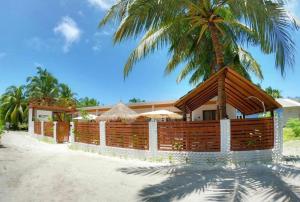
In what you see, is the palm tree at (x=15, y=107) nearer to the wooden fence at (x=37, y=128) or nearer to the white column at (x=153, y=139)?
the wooden fence at (x=37, y=128)

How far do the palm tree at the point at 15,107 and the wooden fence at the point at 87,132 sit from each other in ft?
116

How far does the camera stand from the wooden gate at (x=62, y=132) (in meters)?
25.2

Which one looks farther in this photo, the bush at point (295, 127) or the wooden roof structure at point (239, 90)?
the bush at point (295, 127)

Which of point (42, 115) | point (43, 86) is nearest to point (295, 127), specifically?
point (42, 115)

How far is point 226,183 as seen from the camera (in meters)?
8.62

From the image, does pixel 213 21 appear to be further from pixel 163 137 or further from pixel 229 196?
pixel 229 196

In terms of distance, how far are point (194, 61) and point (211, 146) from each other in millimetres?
8206

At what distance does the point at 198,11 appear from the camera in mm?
12422

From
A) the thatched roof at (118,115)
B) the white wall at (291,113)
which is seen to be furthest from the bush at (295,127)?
the thatched roof at (118,115)

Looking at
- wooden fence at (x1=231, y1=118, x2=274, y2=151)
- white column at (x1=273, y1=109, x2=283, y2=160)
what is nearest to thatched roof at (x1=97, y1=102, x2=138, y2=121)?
wooden fence at (x1=231, y1=118, x2=274, y2=151)

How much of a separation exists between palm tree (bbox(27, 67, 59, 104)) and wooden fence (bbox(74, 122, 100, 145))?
104 feet

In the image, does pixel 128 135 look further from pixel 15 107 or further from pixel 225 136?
pixel 15 107

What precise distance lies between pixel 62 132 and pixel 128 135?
12261 mm

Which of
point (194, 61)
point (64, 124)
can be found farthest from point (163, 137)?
point (64, 124)
